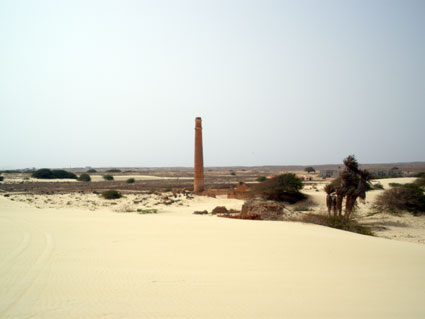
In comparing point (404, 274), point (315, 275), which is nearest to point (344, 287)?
point (315, 275)

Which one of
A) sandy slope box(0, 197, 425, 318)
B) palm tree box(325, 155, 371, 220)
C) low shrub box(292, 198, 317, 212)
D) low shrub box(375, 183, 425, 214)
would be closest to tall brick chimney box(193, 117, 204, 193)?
low shrub box(292, 198, 317, 212)

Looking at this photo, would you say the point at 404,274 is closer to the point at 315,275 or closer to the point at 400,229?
the point at 315,275

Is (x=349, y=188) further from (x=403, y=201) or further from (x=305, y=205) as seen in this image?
(x=305, y=205)

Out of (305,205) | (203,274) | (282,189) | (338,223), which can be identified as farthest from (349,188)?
(203,274)

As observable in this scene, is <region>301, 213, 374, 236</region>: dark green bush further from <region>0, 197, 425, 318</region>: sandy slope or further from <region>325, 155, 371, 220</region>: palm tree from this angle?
<region>0, 197, 425, 318</region>: sandy slope

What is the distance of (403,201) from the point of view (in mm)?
19359

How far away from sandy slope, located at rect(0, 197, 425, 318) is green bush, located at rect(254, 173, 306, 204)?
1443 centimetres

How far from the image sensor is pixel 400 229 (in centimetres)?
1574

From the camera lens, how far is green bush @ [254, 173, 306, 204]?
80.2ft

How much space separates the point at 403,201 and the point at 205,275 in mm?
17341

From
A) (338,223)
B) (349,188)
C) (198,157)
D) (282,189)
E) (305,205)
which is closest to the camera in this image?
(338,223)

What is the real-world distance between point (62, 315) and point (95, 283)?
1228 millimetres

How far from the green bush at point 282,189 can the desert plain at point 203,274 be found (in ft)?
44.5

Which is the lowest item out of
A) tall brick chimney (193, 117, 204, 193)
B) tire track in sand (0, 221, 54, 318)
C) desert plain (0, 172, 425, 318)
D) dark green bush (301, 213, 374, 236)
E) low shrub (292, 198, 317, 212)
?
low shrub (292, 198, 317, 212)
